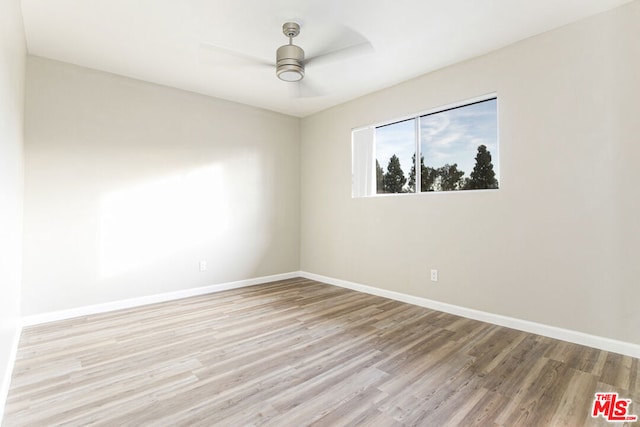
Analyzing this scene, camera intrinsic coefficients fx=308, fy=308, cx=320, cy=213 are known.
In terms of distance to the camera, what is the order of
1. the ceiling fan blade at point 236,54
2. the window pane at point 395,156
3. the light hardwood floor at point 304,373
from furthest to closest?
the window pane at point 395,156 → the ceiling fan blade at point 236,54 → the light hardwood floor at point 304,373

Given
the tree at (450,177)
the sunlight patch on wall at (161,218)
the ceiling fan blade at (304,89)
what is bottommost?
the sunlight patch on wall at (161,218)

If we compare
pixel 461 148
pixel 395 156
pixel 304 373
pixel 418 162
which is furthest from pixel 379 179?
pixel 304 373

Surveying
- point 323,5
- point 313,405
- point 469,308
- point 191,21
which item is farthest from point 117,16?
point 469,308

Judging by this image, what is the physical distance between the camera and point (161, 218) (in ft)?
11.7

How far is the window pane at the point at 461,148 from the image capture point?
290 centimetres

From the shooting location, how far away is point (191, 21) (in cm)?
239

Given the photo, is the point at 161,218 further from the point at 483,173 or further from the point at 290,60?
the point at 483,173

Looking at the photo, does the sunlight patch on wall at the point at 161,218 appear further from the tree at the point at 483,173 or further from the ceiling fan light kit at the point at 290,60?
the tree at the point at 483,173

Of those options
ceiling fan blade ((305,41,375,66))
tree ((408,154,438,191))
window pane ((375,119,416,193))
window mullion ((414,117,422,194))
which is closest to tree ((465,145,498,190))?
tree ((408,154,438,191))

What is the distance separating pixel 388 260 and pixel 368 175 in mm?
1120

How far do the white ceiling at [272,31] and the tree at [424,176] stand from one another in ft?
3.19

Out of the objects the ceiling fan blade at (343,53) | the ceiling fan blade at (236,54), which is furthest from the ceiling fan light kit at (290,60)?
the ceiling fan blade at (236,54)

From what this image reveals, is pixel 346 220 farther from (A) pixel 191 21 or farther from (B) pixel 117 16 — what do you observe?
(B) pixel 117 16

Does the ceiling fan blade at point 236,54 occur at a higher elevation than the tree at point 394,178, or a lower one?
higher
